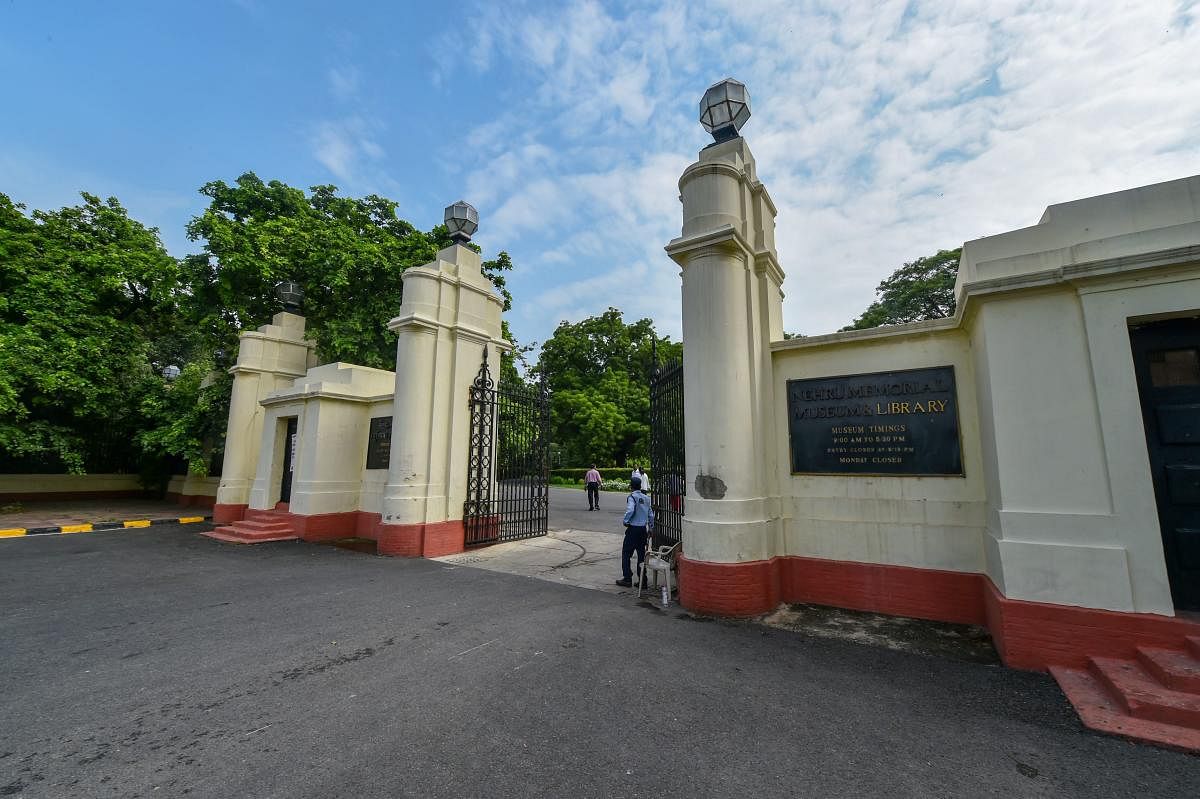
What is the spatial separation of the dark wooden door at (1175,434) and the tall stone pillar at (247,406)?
53.3 ft

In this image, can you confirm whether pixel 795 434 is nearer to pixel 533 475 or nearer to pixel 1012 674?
pixel 1012 674

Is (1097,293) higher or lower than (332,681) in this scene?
higher

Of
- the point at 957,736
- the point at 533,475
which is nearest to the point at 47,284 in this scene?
the point at 533,475

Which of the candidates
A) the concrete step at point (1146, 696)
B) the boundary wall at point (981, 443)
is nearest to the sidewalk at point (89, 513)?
the boundary wall at point (981, 443)

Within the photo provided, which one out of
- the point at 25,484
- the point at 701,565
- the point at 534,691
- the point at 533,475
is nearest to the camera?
the point at 534,691

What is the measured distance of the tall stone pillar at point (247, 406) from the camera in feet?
42.2

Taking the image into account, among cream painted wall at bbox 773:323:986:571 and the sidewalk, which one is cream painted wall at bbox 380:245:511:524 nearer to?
cream painted wall at bbox 773:323:986:571

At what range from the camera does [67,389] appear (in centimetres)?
1317

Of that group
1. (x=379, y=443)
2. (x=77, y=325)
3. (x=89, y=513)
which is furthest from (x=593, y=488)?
(x=77, y=325)

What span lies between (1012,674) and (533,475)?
8.46 meters

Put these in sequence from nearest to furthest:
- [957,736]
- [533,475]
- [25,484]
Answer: [957,736] < [533,475] < [25,484]

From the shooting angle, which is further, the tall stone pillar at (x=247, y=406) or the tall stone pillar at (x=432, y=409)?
the tall stone pillar at (x=247, y=406)

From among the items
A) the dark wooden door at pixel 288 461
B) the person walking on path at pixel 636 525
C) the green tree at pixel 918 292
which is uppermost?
the green tree at pixel 918 292

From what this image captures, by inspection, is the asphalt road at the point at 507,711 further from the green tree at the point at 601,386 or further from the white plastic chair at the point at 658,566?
the green tree at the point at 601,386
